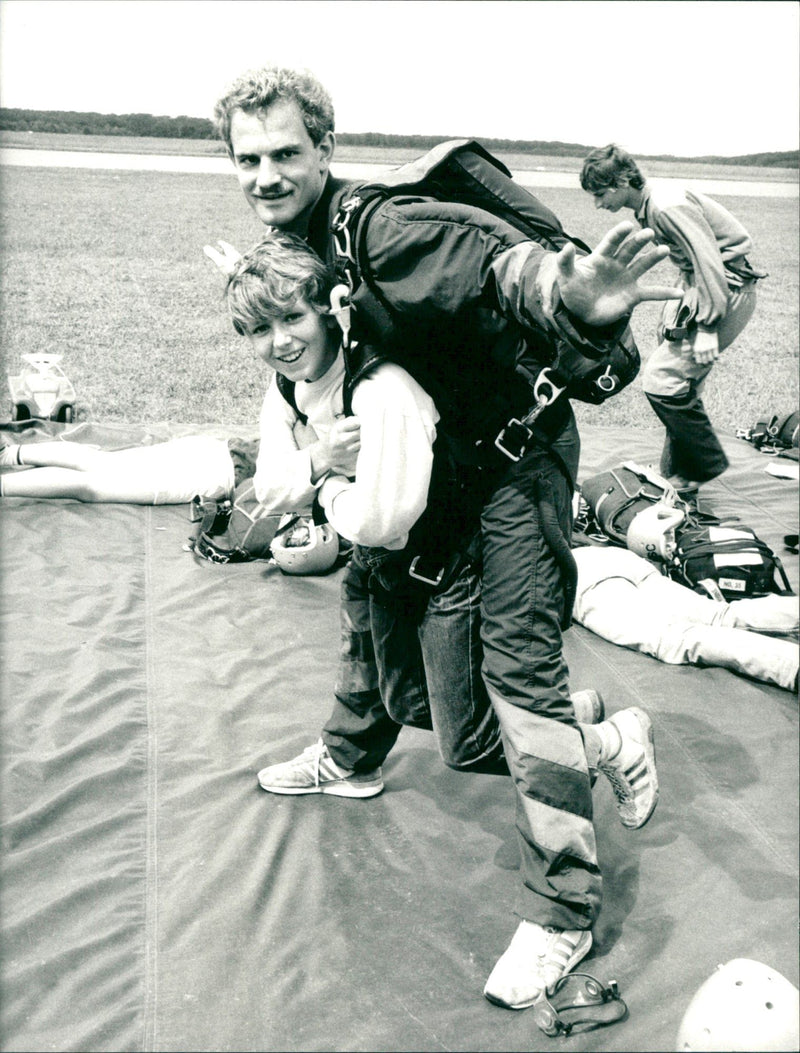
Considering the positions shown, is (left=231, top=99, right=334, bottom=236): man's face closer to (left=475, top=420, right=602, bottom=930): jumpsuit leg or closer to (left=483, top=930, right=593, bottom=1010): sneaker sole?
(left=475, top=420, right=602, bottom=930): jumpsuit leg

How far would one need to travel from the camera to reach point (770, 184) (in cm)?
2334

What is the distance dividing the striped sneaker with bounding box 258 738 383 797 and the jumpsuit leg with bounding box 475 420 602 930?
33.3 inches

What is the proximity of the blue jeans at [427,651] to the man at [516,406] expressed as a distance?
0.20ft

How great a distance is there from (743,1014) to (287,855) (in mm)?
1313

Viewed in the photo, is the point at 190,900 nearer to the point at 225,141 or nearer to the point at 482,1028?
the point at 482,1028

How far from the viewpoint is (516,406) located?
7.62ft

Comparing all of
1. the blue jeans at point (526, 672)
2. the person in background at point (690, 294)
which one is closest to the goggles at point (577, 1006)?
the blue jeans at point (526, 672)

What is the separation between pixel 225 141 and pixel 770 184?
2336 cm

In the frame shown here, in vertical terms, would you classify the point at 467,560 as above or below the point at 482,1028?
above

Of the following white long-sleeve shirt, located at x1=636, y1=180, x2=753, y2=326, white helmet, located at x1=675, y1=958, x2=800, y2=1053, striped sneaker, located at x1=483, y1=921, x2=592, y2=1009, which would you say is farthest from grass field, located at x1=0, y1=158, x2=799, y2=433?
white helmet, located at x1=675, y1=958, x2=800, y2=1053

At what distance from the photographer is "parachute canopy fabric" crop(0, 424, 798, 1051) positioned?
2.39m

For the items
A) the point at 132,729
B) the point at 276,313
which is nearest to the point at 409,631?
the point at 276,313

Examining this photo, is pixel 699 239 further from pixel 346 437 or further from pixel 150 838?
pixel 150 838

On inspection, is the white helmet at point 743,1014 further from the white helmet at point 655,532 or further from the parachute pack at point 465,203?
the white helmet at point 655,532
